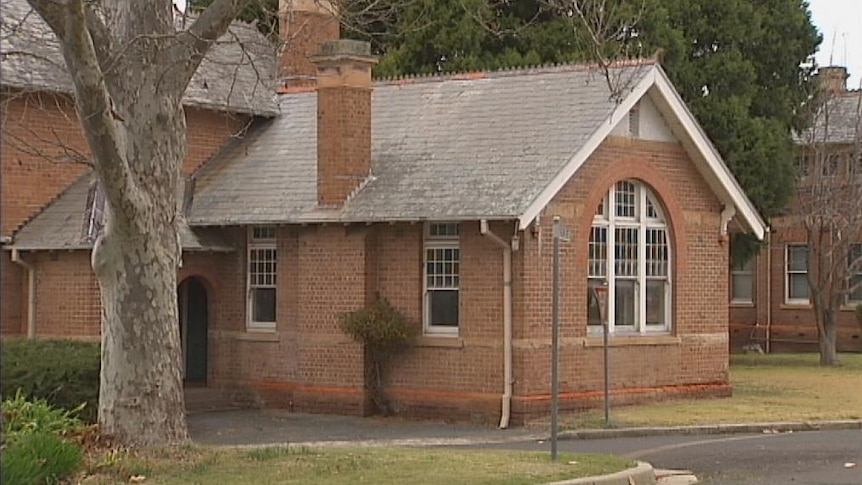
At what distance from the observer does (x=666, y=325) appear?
26125mm

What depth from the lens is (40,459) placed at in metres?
13.1

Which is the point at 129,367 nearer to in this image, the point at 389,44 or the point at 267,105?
the point at 267,105

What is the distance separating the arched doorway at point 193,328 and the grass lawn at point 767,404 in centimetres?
784

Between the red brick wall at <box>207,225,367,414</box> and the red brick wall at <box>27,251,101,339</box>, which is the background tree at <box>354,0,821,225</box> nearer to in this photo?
the red brick wall at <box>207,225,367,414</box>

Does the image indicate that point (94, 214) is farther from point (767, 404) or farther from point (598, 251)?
point (767, 404)

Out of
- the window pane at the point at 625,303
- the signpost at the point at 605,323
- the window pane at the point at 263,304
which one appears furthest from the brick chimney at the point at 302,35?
the signpost at the point at 605,323

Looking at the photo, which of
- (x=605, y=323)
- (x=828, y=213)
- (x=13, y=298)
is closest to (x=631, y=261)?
(x=605, y=323)

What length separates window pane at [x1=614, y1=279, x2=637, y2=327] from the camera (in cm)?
2523

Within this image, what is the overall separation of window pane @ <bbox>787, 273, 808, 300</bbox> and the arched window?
22.7m

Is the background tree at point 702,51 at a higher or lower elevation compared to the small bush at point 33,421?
higher

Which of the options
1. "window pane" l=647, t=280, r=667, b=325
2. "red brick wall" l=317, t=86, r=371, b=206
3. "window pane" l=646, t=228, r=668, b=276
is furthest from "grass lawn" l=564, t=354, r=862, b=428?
"red brick wall" l=317, t=86, r=371, b=206

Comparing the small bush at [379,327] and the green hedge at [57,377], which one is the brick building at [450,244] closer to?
the small bush at [379,327]

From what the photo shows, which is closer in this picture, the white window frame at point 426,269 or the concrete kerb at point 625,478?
the concrete kerb at point 625,478

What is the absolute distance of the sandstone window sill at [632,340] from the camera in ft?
80.0
